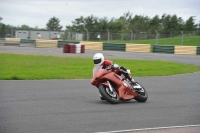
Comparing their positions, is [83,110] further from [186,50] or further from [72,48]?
[186,50]

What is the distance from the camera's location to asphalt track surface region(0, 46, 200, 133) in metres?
7.47

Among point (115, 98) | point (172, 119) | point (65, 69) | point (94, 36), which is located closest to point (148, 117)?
point (172, 119)

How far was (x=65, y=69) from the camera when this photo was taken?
1998 cm

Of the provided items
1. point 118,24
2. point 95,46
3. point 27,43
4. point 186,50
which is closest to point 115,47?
point 95,46

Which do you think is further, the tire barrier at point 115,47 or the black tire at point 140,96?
the tire barrier at point 115,47

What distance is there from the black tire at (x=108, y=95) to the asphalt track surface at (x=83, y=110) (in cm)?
14

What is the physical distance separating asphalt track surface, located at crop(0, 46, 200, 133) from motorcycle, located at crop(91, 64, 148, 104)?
7.7 inches

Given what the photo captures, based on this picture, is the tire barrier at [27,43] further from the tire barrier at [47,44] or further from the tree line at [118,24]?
the tree line at [118,24]

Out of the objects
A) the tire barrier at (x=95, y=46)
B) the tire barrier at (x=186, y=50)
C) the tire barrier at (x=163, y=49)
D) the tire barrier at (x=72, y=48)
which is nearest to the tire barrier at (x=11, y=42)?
the tire barrier at (x=95, y=46)

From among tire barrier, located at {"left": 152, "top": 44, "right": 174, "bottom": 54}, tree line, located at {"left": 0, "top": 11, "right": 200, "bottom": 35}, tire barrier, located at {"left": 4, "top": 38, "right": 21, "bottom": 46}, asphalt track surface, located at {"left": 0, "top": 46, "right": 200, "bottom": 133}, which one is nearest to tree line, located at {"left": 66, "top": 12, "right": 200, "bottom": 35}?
tree line, located at {"left": 0, "top": 11, "right": 200, "bottom": 35}

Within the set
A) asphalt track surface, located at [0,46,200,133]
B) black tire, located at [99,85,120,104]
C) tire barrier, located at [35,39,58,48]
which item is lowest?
tire barrier, located at [35,39,58,48]

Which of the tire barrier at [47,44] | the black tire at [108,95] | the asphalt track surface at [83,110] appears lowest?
the tire barrier at [47,44]

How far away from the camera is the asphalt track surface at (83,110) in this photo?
24.5 feet

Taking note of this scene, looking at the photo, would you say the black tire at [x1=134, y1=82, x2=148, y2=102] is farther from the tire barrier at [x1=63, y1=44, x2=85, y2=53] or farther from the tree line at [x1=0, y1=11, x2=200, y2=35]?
the tree line at [x1=0, y1=11, x2=200, y2=35]
